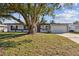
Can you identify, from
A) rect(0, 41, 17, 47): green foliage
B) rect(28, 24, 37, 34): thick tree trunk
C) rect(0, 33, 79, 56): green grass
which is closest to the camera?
rect(0, 33, 79, 56): green grass

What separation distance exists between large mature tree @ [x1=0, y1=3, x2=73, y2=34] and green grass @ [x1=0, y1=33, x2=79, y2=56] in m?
0.23

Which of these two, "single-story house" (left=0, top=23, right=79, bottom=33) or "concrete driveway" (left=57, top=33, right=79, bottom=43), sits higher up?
"single-story house" (left=0, top=23, right=79, bottom=33)

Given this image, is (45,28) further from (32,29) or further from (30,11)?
(30,11)

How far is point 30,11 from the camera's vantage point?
5.13 meters

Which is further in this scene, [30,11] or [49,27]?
[30,11]

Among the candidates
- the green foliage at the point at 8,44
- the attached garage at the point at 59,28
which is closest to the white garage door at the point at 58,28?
the attached garage at the point at 59,28

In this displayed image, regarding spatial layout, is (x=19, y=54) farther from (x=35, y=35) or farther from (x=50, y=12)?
(x=50, y=12)

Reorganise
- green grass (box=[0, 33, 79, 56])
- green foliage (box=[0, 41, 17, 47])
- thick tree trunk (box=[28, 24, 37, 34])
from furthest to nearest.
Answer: thick tree trunk (box=[28, 24, 37, 34]) < green foliage (box=[0, 41, 17, 47]) < green grass (box=[0, 33, 79, 56])

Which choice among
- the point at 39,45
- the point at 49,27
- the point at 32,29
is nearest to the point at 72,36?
the point at 49,27

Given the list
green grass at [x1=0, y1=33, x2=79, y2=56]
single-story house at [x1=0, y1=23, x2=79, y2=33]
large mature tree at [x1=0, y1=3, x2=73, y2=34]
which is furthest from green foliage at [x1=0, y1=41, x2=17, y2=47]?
large mature tree at [x1=0, y1=3, x2=73, y2=34]

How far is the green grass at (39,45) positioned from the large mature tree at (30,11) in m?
0.23

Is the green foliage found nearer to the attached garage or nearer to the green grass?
the green grass

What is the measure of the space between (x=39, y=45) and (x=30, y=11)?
2.38 feet

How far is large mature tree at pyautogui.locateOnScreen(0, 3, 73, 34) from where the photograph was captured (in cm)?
489
